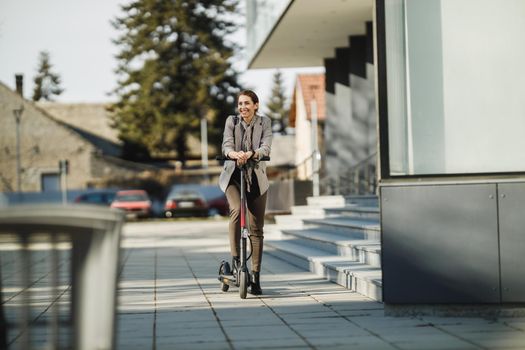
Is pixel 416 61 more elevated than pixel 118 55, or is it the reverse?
pixel 118 55

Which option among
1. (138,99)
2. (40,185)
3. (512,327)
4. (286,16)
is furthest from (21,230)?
(138,99)

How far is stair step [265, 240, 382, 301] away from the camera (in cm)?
855

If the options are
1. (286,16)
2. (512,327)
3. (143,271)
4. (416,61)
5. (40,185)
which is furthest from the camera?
(40,185)

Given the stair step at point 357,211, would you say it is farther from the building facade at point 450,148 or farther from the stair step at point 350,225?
the building facade at point 450,148

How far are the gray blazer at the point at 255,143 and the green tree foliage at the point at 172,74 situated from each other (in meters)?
52.6

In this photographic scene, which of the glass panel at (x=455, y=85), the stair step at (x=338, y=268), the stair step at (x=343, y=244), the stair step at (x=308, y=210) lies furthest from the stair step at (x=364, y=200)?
the glass panel at (x=455, y=85)

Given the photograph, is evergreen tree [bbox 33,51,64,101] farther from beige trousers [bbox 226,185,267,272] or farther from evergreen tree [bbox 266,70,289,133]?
beige trousers [bbox 226,185,267,272]

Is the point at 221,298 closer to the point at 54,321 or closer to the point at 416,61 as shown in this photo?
the point at 416,61

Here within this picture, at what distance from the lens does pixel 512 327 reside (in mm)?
6656

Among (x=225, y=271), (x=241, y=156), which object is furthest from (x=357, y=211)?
(x=241, y=156)

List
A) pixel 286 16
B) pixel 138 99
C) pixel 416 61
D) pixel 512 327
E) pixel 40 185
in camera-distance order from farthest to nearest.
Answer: pixel 138 99 < pixel 40 185 < pixel 286 16 < pixel 416 61 < pixel 512 327

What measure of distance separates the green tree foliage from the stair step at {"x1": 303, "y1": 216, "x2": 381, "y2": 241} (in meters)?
45.6

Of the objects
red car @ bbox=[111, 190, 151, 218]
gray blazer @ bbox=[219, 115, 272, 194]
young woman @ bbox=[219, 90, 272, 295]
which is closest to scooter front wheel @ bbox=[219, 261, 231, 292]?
young woman @ bbox=[219, 90, 272, 295]

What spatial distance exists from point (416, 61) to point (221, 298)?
3.17 metres
